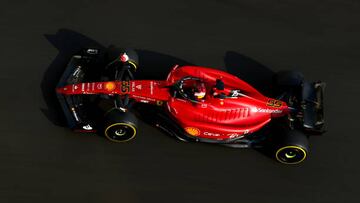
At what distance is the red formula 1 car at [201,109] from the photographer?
739cm

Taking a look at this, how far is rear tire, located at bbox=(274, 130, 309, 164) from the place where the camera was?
285 inches

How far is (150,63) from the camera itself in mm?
9242

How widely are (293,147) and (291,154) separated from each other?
1.15 ft

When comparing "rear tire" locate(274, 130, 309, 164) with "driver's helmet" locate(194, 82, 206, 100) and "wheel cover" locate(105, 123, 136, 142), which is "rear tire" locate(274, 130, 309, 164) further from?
"wheel cover" locate(105, 123, 136, 142)

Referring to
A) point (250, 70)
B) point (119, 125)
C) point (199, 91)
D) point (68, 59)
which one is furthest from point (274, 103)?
point (68, 59)

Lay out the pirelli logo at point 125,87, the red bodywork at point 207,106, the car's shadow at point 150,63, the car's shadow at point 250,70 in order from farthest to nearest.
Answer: the car's shadow at point 250,70 < the car's shadow at point 150,63 < the pirelli logo at point 125,87 < the red bodywork at point 207,106

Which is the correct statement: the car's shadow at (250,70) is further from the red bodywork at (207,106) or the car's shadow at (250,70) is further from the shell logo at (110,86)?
the shell logo at (110,86)

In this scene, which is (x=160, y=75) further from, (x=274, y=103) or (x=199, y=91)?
(x=274, y=103)

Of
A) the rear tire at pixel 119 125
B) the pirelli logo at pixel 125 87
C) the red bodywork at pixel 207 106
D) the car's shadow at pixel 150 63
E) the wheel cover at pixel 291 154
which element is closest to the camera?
the rear tire at pixel 119 125

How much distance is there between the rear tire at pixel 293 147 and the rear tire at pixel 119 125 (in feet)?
8.85

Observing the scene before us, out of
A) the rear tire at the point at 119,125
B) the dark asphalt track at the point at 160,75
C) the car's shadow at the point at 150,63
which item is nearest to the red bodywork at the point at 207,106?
the rear tire at the point at 119,125

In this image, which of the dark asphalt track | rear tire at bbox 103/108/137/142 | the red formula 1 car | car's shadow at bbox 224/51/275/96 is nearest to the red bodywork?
the red formula 1 car

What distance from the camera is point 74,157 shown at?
7.56 meters

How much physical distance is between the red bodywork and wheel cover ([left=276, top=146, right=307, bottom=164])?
628 mm
